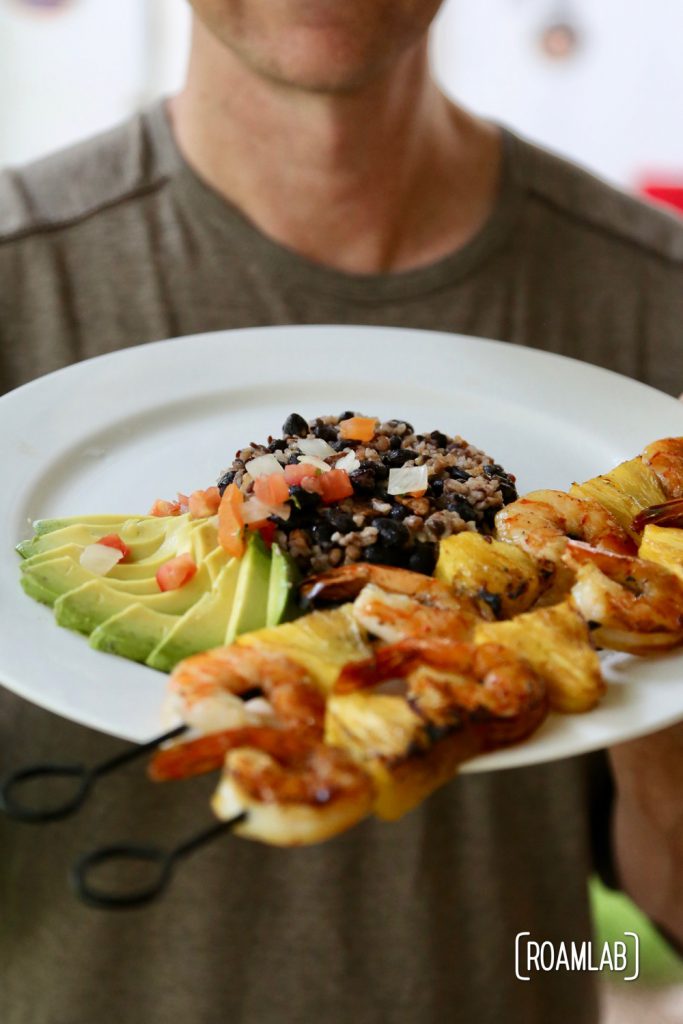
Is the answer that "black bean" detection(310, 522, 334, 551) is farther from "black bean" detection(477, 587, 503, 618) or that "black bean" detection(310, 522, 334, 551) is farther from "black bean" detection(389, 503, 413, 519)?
"black bean" detection(477, 587, 503, 618)

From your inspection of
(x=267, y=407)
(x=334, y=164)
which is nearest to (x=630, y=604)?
(x=267, y=407)

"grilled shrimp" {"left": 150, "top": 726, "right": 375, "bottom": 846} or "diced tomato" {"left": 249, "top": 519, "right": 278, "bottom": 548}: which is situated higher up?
"grilled shrimp" {"left": 150, "top": 726, "right": 375, "bottom": 846}

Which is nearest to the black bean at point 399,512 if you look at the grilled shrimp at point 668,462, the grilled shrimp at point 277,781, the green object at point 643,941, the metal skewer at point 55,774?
the grilled shrimp at point 668,462

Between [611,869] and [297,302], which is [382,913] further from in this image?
[297,302]

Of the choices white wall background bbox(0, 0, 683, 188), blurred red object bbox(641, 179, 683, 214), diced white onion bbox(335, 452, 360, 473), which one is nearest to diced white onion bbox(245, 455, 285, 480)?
diced white onion bbox(335, 452, 360, 473)

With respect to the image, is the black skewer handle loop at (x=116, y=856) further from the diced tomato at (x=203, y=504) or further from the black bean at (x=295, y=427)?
the black bean at (x=295, y=427)

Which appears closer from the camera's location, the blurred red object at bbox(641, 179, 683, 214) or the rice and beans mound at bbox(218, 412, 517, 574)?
the rice and beans mound at bbox(218, 412, 517, 574)
